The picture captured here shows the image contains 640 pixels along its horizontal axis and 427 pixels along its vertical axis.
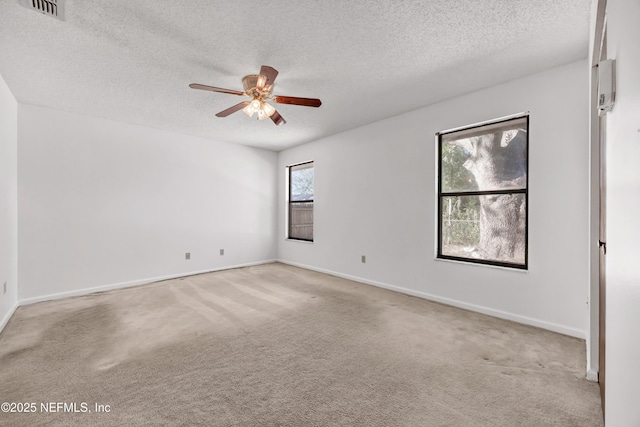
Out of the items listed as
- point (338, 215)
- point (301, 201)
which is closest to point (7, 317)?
point (338, 215)

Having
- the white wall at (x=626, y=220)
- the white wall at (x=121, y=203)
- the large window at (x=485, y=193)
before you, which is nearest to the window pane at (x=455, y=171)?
the large window at (x=485, y=193)

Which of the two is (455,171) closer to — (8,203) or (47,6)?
(47,6)

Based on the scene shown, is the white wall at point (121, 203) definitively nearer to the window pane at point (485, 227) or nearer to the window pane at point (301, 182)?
the window pane at point (301, 182)

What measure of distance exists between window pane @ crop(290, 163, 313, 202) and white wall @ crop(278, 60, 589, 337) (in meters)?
0.27

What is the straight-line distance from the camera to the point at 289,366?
2.17 m

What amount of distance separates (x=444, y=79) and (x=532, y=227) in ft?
5.89

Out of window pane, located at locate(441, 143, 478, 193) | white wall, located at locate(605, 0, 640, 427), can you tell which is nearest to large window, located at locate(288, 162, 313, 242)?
window pane, located at locate(441, 143, 478, 193)

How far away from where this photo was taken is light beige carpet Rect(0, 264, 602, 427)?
5.50 feet

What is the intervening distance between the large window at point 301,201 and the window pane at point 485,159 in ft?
9.34

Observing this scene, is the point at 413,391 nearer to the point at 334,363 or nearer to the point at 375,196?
the point at 334,363

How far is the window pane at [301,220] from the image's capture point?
5906 mm

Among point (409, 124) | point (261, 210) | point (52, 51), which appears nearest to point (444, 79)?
point (409, 124)

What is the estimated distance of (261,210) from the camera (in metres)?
6.21

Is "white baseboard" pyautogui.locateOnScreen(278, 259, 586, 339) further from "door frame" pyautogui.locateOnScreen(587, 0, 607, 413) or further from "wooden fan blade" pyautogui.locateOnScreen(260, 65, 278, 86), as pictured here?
"wooden fan blade" pyautogui.locateOnScreen(260, 65, 278, 86)
